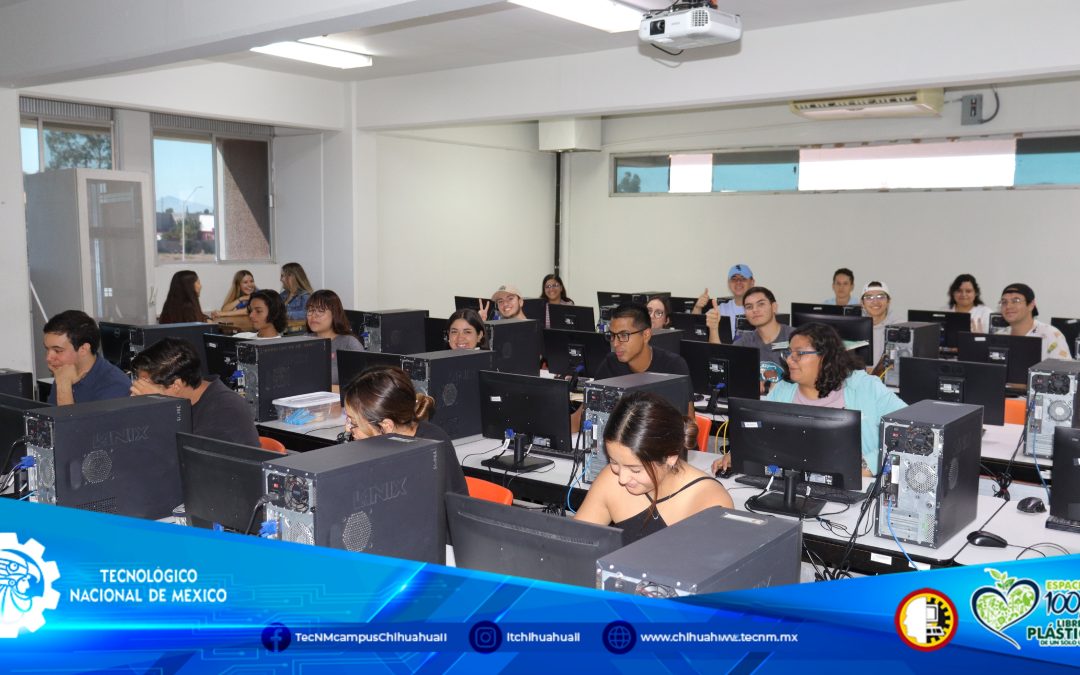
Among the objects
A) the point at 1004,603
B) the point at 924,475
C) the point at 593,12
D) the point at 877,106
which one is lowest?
the point at 1004,603

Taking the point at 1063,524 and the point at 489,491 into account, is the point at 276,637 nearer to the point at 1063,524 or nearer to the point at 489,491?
the point at 489,491

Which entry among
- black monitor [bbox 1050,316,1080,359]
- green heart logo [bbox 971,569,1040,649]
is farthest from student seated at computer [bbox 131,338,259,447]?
black monitor [bbox 1050,316,1080,359]

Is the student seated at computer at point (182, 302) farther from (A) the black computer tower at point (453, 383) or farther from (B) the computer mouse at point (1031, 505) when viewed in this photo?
(B) the computer mouse at point (1031, 505)

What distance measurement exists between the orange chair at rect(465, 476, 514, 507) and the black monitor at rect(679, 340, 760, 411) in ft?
6.16

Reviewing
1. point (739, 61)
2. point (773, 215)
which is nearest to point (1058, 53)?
point (739, 61)

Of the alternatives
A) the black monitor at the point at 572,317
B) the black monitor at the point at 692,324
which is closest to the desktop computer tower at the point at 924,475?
the black monitor at the point at 692,324

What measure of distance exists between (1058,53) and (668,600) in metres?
4.88

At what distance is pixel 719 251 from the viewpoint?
9922mm

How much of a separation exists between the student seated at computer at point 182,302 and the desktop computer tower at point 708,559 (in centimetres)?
620

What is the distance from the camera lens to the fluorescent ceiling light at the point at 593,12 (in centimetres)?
523

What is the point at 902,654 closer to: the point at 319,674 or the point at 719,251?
the point at 319,674

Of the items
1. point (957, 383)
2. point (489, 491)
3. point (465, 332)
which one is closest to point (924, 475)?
point (489, 491)

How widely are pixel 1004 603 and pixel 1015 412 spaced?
118 inches

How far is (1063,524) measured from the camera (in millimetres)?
3066
